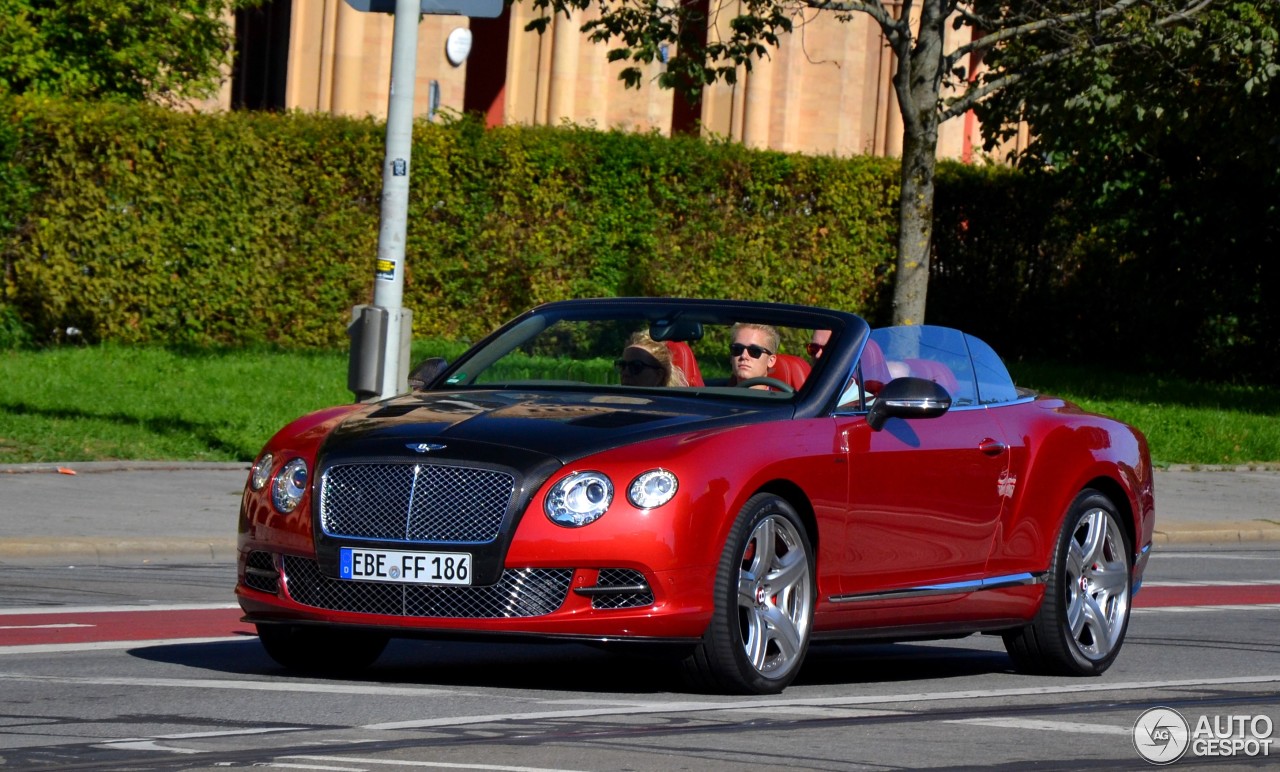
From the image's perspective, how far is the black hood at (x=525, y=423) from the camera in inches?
296

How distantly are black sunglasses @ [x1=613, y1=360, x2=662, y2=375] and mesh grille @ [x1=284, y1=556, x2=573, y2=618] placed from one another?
1558mm

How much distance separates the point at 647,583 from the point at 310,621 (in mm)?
1211

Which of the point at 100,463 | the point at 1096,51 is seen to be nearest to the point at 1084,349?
the point at 1096,51

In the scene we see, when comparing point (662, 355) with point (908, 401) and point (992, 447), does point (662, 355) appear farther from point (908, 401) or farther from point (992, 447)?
point (992, 447)

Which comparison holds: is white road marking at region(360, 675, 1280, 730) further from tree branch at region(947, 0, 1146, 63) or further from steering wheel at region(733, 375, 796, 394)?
tree branch at region(947, 0, 1146, 63)

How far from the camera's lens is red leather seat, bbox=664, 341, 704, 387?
28.9 feet

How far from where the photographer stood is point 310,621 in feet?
25.3

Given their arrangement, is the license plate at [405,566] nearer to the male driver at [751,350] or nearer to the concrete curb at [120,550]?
the male driver at [751,350]

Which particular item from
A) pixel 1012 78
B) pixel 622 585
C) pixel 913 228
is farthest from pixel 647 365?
pixel 1012 78

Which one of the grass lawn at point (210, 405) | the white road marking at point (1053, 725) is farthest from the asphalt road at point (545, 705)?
the grass lawn at point (210, 405)

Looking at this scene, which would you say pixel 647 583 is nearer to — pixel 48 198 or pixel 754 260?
pixel 48 198

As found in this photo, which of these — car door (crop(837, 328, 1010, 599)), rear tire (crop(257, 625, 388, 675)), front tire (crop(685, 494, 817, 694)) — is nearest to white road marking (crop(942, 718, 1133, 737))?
front tire (crop(685, 494, 817, 694))

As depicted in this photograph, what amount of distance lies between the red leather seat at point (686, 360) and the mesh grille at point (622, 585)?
4.95 feet

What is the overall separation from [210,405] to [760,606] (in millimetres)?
13064
